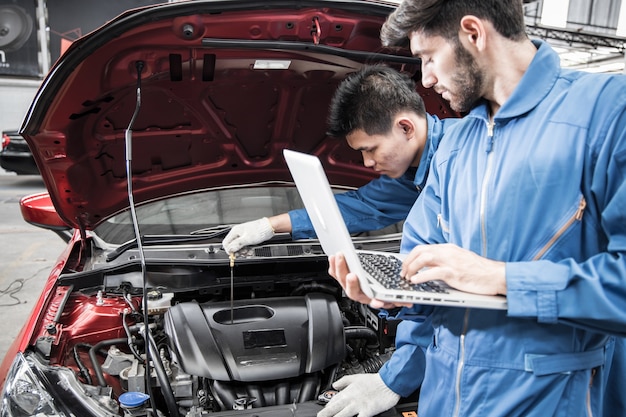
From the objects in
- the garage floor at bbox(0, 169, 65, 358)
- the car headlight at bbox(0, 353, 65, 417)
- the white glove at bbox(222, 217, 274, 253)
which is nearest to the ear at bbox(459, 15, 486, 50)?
the white glove at bbox(222, 217, 274, 253)

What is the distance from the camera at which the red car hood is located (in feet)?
4.66

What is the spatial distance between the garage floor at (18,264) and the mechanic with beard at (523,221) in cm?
298

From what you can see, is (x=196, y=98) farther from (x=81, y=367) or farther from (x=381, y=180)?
(x=81, y=367)

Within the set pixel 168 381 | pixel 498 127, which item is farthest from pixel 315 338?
pixel 498 127

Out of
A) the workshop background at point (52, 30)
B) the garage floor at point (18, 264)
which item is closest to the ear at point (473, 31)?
the garage floor at point (18, 264)

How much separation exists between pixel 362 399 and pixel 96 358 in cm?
89

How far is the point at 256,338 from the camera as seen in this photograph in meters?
1.51

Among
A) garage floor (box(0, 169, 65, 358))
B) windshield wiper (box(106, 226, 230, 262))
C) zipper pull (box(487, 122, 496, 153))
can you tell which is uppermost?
zipper pull (box(487, 122, 496, 153))

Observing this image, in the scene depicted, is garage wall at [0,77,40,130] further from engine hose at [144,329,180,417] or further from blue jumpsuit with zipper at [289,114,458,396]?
engine hose at [144,329,180,417]

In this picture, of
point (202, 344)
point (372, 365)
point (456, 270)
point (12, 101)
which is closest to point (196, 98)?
point (202, 344)

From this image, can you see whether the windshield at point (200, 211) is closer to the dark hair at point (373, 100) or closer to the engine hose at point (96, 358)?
the engine hose at point (96, 358)

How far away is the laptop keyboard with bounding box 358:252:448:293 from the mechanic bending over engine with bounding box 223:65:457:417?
0.28m

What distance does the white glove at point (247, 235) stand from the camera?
1860 millimetres

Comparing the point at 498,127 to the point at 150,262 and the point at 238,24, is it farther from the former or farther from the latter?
the point at 150,262
